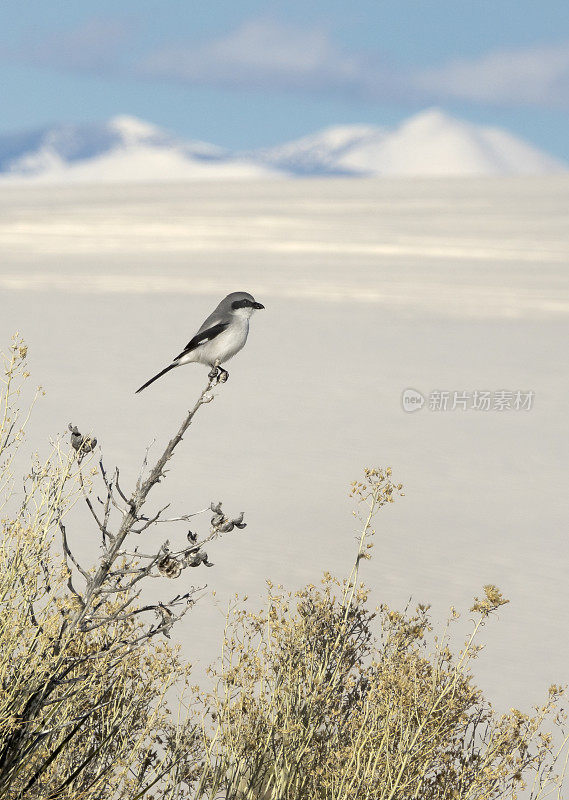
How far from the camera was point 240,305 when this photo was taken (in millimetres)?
3609

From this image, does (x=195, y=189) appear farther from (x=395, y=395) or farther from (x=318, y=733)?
(x=318, y=733)

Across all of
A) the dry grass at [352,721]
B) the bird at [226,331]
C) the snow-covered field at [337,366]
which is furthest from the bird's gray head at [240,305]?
the snow-covered field at [337,366]

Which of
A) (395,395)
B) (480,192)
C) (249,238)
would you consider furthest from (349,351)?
(480,192)

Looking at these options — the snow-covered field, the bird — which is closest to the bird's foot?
the bird

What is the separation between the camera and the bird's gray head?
360 cm

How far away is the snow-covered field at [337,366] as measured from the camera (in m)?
7.67
